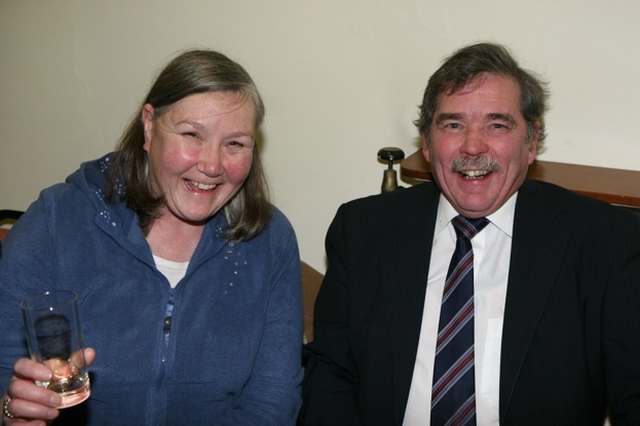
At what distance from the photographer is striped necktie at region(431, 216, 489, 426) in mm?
2045

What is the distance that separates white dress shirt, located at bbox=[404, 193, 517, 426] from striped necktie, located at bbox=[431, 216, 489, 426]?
0.02 m

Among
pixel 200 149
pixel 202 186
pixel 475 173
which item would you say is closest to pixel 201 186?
pixel 202 186

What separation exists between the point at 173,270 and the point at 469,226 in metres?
0.88

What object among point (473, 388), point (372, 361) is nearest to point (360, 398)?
point (372, 361)

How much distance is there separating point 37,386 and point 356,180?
5.59ft

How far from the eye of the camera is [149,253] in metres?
2.01

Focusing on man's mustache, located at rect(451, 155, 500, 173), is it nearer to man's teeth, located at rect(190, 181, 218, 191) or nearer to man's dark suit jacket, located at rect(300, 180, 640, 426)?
man's dark suit jacket, located at rect(300, 180, 640, 426)

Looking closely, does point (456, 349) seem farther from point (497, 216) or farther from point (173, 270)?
point (173, 270)

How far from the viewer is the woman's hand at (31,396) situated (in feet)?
4.83

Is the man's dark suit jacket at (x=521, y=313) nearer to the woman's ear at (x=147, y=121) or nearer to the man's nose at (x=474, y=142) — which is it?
the man's nose at (x=474, y=142)

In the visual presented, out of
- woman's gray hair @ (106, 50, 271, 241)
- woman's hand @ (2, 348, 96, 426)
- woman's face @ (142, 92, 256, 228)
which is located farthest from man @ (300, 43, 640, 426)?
woman's hand @ (2, 348, 96, 426)

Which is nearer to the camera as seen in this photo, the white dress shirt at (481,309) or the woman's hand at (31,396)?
the woman's hand at (31,396)

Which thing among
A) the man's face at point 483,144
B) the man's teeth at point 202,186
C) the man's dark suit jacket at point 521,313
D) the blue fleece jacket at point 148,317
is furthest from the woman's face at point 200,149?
the man's face at point 483,144

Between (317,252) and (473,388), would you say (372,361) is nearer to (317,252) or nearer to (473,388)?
(473,388)
